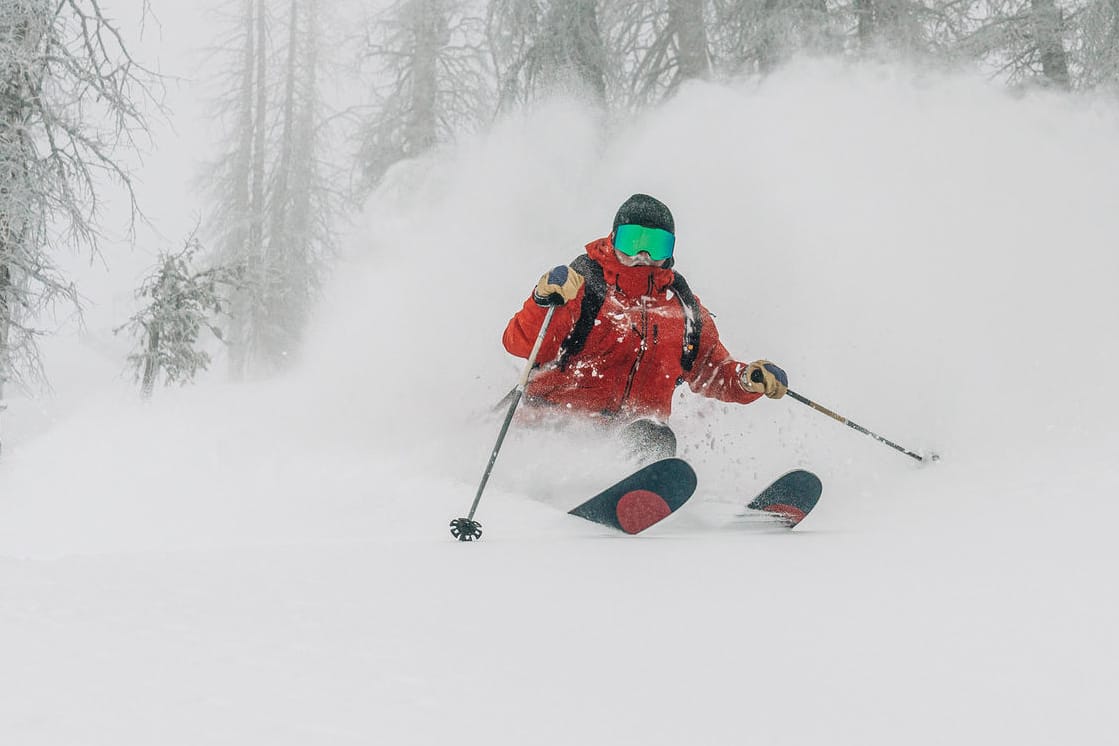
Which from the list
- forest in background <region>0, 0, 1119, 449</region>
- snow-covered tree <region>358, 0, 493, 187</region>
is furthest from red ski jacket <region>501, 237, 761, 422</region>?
snow-covered tree <region>358, 0, 493, 187</region>

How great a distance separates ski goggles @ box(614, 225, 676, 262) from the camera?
16.4ft

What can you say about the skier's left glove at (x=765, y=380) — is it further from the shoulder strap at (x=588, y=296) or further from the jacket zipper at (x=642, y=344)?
the shoulder strap at (x=588, y=296)

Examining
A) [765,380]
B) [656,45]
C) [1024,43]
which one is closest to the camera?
[765,380]

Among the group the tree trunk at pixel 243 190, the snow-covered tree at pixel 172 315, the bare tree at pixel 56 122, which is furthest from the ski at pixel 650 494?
the tree trunk at pixel 243 190

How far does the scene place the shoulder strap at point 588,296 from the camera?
507 centimetres

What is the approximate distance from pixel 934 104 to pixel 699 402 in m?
4.31

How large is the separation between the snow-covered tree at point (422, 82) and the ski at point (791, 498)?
A: 15.6 meters

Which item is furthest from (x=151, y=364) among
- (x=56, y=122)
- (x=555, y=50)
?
(x=555, y=50)

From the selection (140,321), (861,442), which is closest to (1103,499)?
(861,442)

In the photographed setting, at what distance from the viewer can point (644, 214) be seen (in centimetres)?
506

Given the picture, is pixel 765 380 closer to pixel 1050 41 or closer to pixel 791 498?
pixel 791 498

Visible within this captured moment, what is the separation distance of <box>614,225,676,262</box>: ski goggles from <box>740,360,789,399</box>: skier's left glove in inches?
35.5

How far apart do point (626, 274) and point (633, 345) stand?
46 centimetres

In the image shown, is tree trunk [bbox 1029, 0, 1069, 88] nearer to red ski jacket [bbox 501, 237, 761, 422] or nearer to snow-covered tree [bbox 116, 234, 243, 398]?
red ski jacket [bbox 501, 237, 761, 422]
